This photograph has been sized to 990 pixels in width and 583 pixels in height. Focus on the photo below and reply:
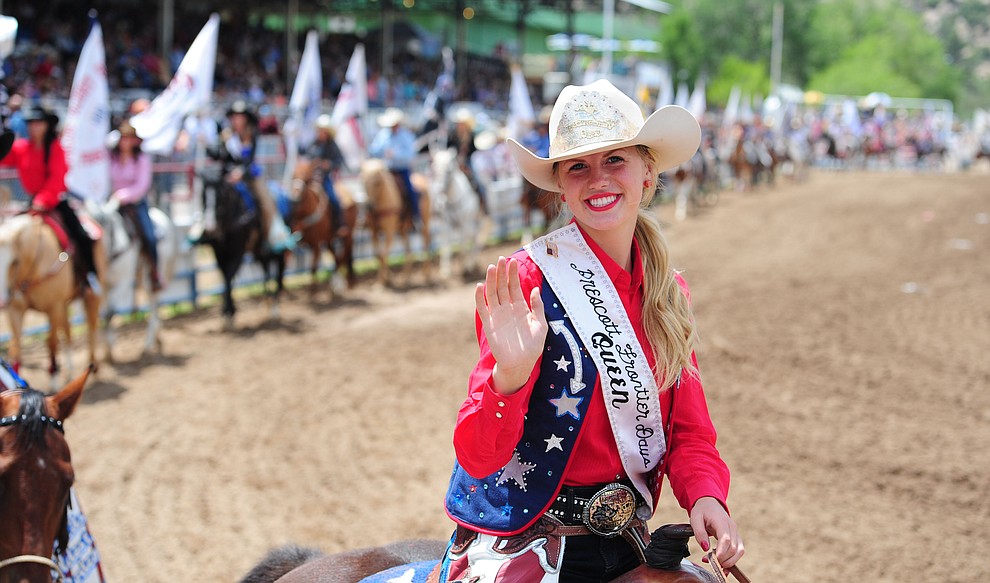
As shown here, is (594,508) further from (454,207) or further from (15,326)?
(454,207)

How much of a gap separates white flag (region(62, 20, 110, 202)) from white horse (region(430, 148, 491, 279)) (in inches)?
285

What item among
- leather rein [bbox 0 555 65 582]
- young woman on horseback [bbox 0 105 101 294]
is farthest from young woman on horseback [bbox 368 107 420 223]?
leather rein [bbox 0 555 65 582]

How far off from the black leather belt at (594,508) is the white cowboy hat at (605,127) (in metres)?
0.82

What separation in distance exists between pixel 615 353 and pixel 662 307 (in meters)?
0.20

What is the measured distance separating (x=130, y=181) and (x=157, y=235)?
0.79 metres

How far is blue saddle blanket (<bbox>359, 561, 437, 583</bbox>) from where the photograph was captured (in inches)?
102

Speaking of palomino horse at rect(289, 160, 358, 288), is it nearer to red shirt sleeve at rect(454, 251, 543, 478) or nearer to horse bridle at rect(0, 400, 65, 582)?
horse bridle at rect(0, 400, 65, 582)

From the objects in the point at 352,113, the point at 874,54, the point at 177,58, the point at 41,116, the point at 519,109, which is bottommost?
the point at 41,116

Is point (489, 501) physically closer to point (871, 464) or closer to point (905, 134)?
point (871, 464)

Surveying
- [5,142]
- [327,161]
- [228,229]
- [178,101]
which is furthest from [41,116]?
[327,161]

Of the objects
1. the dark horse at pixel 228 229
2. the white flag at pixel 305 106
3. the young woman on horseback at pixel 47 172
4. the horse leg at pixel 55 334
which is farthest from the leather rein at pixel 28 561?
the white flag at pixel 305 106

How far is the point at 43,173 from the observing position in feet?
28.8

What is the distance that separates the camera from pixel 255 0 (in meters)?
32.2

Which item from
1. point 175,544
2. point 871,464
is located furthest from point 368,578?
point 871,464
